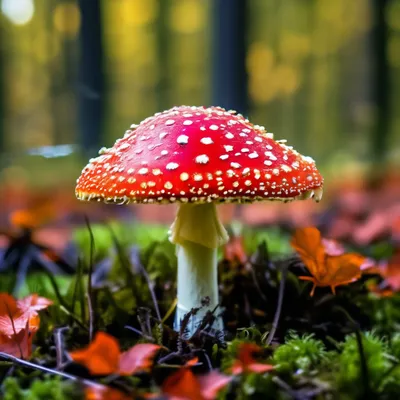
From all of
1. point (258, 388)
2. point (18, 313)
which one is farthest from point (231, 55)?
point (258, 388)

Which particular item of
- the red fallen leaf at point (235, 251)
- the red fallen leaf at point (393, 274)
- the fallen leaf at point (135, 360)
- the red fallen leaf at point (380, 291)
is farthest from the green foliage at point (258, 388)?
the red fallen leaf at point (393, 274)

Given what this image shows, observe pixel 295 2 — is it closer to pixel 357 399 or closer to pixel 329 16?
pixel 329 16

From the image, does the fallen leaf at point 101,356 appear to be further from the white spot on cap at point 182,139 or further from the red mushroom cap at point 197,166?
the white spot on cap at point 182,139

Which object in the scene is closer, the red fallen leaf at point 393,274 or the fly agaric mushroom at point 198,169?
the fly agaric mushroom at point 198,169

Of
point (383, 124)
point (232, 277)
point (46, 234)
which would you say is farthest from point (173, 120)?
point (383, 124)

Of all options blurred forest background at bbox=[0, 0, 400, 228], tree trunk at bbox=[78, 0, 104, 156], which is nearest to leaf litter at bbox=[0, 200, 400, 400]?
tree trunk at bbox=[78, 0, 104, 156]

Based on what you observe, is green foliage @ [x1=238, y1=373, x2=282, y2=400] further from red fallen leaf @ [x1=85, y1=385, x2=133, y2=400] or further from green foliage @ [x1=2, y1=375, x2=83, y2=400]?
green foliage @ [x1=2, y1=375, x2=83, y2=400]

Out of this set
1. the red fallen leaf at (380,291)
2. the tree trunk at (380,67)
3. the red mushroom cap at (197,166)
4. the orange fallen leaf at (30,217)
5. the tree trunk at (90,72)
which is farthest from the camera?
the tree trunk at (380,67)
